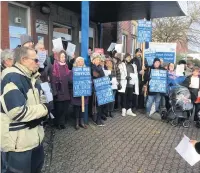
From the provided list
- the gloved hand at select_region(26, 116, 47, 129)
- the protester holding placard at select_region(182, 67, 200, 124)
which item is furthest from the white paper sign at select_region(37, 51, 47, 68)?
the protester holding placard at select_region(182, 67, 200, 124)

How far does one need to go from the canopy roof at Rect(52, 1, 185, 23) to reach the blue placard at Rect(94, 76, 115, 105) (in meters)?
3.54

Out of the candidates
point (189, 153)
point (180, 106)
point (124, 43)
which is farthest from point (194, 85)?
point (124, 43)

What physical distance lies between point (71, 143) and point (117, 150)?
3.09 feet

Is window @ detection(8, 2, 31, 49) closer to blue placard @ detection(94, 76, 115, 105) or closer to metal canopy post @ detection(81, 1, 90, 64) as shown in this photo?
metal canopy post @ detection(81, 1, 90, 64)

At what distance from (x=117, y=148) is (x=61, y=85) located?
6.24 feet

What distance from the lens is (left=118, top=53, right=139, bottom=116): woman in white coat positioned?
853 cm

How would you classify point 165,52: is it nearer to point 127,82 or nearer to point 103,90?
point 127,82

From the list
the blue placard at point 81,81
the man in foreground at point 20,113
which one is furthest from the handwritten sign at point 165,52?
the man in foreground at point 20,113

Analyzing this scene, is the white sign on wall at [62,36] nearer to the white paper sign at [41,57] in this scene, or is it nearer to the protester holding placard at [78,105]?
the protester holding placard at [78,105]

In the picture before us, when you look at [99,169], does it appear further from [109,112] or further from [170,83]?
[170,83]

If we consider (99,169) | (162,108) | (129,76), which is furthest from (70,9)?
(99,169)

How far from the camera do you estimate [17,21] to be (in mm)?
9039

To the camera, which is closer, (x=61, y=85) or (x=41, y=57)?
(x=41, y=57)

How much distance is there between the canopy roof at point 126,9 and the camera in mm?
10406
